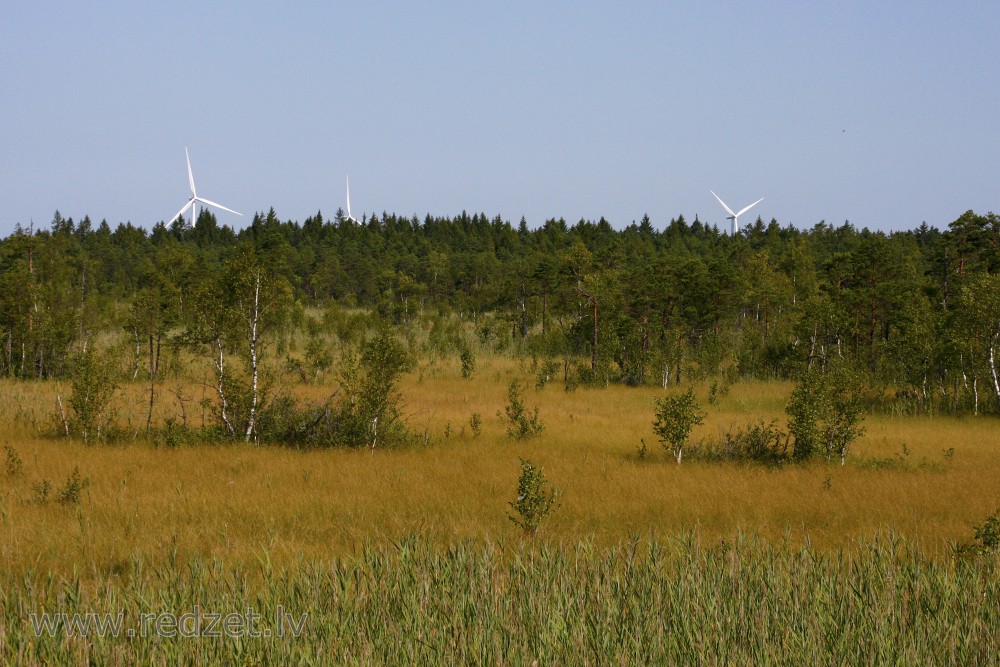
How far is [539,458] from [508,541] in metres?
6.69

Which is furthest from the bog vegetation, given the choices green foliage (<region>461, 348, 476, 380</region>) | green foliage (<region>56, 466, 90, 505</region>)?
green foliage (<region>461, 348, 476, 380</region>)

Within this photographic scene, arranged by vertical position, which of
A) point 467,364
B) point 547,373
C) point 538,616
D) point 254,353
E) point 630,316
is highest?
point 630,316

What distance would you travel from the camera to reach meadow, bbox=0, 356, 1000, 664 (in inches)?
185

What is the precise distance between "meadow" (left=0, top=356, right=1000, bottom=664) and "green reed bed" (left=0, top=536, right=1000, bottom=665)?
3 cm

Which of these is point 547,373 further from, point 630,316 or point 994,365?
point 994,365

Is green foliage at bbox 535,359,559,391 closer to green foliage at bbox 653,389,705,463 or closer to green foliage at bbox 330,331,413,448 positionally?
green foliage at bbox 330,331,413,448

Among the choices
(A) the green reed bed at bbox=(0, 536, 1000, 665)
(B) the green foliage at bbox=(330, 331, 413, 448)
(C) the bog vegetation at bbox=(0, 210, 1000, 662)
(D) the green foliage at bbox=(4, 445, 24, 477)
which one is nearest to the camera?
(A) the green reed bed at bbox=(0, 536, 1000, 665)

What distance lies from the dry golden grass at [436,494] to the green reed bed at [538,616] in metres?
1.12

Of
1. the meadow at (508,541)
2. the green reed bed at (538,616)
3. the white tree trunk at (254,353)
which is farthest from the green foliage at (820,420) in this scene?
the white tree trunk at (254,353)

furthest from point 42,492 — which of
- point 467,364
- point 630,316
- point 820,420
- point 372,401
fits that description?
point 630,316

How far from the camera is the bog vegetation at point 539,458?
16.9ft

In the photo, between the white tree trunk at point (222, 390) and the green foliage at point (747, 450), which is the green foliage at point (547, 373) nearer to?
the green foliage at point (747, 450)

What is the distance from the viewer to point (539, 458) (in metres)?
15.9

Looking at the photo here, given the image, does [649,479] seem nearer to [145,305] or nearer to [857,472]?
[857,472]
